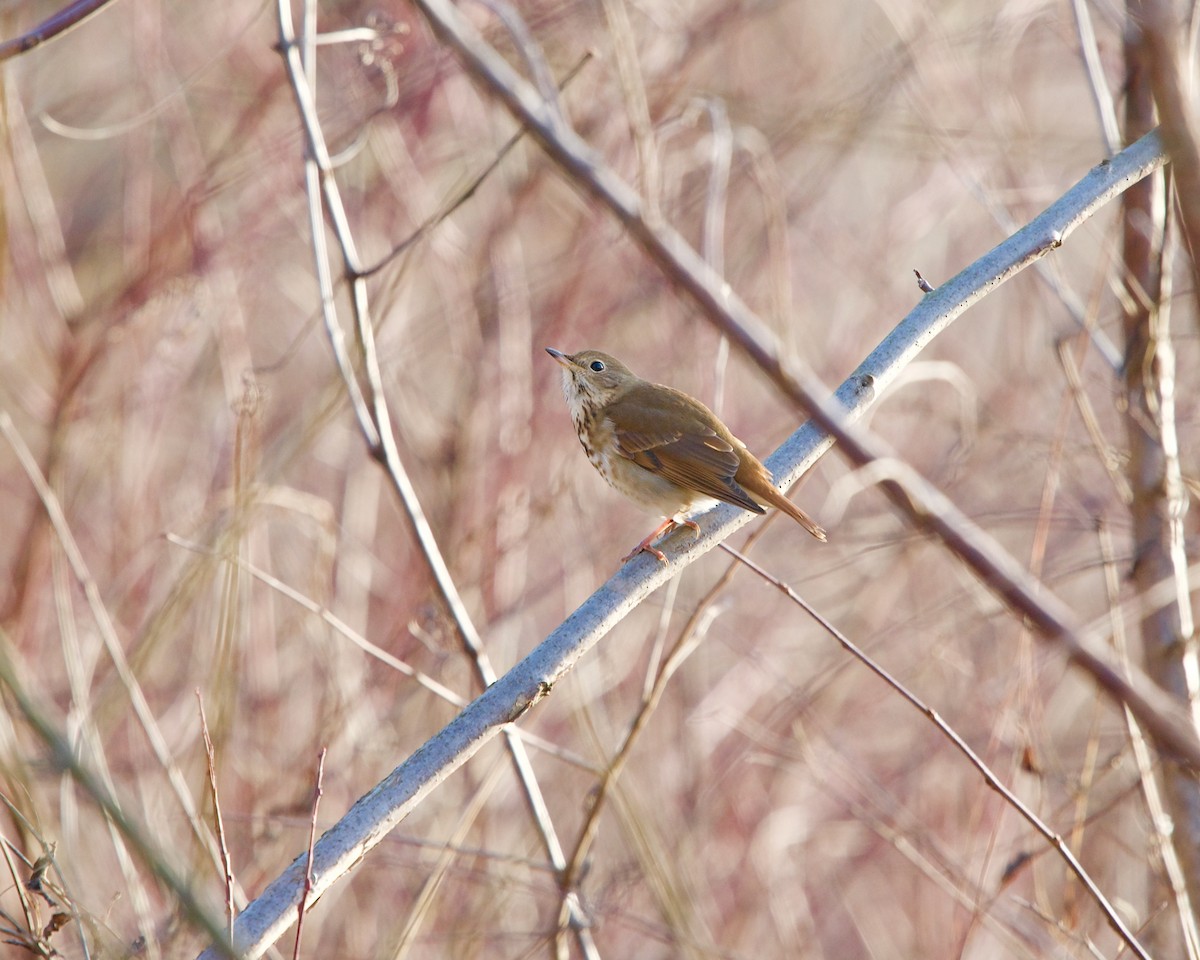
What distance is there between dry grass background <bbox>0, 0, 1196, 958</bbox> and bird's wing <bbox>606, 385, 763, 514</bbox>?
45cm

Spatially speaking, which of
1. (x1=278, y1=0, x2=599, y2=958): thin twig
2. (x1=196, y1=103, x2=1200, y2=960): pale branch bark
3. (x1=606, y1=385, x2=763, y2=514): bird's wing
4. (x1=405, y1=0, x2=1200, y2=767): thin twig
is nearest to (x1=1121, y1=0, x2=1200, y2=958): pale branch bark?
(x1=196, y1=103, x2=1200, y2=960): pale branch bark

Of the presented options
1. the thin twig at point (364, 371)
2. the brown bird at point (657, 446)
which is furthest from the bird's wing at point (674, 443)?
the thin twig at point (364, 371)

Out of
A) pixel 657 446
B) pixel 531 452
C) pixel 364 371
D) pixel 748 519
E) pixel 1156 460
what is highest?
pixel 531 452

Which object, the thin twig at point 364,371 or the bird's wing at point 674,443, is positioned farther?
the bird's wing at point 674,443

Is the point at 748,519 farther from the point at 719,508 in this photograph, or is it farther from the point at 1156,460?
the point at 1156,460

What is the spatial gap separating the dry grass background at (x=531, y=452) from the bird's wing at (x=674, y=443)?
45 cm

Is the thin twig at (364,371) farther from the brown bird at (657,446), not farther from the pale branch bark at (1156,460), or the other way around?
the pale branch bark at (1156,460)

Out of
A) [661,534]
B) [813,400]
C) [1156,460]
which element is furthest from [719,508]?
[813,400]

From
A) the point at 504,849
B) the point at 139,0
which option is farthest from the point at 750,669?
the point at 139,0

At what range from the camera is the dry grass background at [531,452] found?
479 centimetres

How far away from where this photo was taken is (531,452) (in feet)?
18.7

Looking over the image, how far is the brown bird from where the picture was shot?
3637 millimetres

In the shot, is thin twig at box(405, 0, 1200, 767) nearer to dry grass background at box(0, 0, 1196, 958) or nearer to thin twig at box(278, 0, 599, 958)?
thin twig at box(278, 0, 599, 958)

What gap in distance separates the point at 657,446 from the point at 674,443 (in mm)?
60
